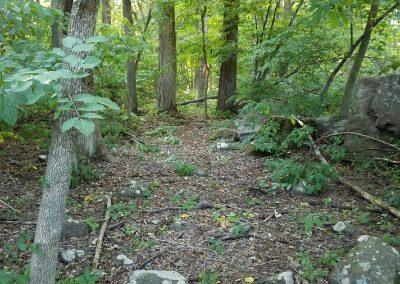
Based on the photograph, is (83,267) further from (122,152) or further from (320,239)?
(122,152)

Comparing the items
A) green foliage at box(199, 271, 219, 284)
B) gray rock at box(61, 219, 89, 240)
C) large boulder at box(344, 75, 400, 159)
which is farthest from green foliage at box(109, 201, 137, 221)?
large boulder at box(344, 75, 400, 159)

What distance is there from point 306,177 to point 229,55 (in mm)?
6687

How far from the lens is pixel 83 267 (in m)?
3.75

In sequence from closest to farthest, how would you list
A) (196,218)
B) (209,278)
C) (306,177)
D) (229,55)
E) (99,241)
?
1. (209,278)
2. (99,241)
3. (196,218)
4. (306,177)
5. (229,55)

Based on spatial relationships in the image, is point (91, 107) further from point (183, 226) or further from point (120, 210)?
point (120, 210)

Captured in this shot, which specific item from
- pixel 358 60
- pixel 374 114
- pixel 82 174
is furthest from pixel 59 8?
pixel 358 60

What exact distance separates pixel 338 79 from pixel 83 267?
8.68m

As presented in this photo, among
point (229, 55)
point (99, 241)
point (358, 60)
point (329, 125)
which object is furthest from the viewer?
point (229, 55)

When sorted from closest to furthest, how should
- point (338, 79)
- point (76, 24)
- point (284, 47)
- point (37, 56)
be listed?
point (37, 56) → point (76, 24) → point (284, 47) → point (338, 79)

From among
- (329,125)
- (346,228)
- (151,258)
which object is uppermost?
(329,125)

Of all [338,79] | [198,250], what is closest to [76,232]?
[198,250]

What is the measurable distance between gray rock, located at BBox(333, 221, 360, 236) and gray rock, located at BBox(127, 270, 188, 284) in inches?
78.3

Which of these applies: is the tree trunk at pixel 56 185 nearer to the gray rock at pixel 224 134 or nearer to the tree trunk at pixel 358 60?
the tree trunk at pixel 358 60

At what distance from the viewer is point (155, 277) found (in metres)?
3.44
